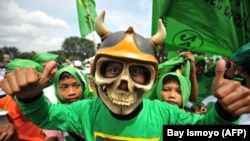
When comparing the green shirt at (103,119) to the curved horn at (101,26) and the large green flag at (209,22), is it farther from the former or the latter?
the large green flag at (209,22)

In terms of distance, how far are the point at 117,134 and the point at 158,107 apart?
1.24ft

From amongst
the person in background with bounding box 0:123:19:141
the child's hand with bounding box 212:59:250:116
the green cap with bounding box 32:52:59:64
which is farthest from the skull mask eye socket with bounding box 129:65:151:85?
the green cap with bounding box 32:52:59:64

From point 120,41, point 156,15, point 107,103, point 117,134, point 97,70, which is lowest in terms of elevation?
point 117,134

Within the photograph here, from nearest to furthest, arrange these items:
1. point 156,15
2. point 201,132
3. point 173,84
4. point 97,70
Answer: point 201,132 → point 97,70 → point 173,84 → point 156,15

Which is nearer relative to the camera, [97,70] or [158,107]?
[97,70]

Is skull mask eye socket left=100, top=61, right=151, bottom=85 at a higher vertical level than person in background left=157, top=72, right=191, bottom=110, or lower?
higher

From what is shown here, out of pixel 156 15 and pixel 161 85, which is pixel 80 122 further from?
pixel 156 15

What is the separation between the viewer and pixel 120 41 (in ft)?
7.25

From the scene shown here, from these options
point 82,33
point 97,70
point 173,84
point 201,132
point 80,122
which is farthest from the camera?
point 82,33

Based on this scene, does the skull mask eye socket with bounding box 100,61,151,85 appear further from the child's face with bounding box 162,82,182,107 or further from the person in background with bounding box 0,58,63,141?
the person in background with bounding box 0,58,63,141

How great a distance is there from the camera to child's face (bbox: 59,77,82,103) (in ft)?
11.8

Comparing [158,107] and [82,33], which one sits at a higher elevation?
[82,33]

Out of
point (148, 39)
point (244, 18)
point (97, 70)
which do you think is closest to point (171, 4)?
point (244, 18)

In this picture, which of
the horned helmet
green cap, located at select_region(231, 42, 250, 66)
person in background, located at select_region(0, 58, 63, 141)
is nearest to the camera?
the horned helmet
